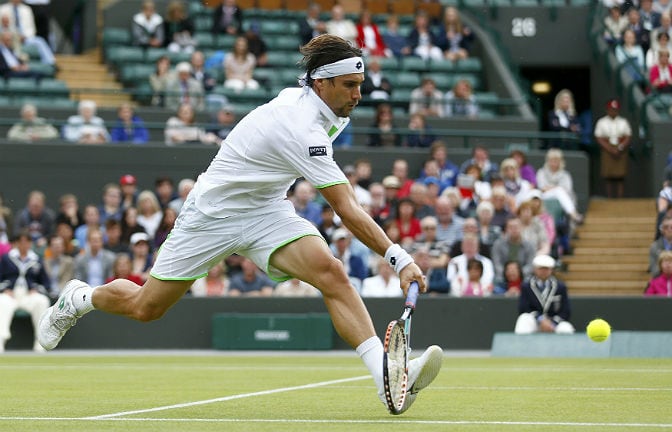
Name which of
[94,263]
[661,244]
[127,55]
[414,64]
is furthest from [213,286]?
[414,64]

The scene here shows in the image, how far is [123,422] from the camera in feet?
23.8

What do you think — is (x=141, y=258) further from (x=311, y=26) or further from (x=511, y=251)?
(x=311, y=26)

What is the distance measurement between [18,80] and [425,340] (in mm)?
8288

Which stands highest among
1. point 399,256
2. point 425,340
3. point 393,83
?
point 399,256

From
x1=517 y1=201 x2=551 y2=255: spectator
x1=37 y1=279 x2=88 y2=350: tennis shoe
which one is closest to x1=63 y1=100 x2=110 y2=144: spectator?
x1=517 y1=201 x2=551 y2=255: spectator

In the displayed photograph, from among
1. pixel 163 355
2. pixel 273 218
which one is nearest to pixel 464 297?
pixel 163 355

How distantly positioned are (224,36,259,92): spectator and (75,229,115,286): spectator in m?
5.48

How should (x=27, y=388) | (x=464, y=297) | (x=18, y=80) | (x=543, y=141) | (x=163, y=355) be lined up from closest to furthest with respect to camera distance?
1. (x=27, y=388)
2. (x=163, y=355)
3. (x=464, y=297)
4. (x=18, y=80)
5. (x=543, y=141)

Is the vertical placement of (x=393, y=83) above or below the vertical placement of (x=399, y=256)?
below

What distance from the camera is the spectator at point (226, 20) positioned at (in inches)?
965

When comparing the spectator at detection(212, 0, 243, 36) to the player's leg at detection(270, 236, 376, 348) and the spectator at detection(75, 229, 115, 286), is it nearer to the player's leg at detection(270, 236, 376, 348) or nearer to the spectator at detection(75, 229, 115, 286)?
the spectator at detection(75, 229, 115, 286)

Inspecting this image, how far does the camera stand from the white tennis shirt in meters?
7.48

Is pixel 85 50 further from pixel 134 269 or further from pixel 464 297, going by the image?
pixel 464 297

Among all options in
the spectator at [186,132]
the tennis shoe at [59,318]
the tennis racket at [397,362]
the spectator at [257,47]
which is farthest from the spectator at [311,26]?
the tennis racket at [397,362]
